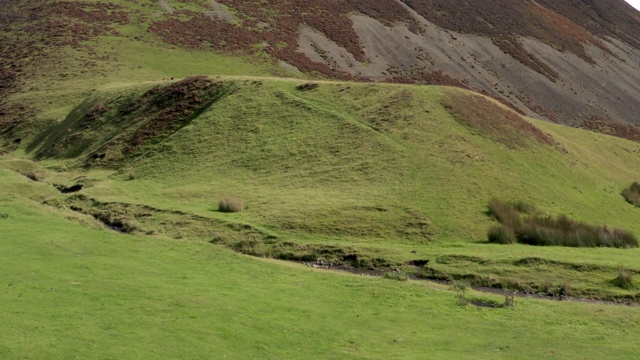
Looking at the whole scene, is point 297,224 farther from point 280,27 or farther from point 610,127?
point 610,127

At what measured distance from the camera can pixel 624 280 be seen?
1165 inches

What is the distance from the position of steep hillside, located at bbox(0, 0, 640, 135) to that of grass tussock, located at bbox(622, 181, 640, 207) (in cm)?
5090

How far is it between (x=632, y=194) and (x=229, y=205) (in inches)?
1254

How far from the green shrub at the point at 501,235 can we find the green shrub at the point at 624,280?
801cm

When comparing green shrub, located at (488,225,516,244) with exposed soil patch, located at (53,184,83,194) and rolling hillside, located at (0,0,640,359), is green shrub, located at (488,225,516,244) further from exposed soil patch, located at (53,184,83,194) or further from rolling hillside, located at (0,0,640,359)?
exposed soil patch, located at (53,184,83,194)

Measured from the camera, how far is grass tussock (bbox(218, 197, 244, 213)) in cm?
4100

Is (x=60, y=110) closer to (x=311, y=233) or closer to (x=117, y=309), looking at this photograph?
(x=311, y=233)

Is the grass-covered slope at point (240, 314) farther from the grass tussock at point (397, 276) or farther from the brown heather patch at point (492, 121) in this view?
the brown heather patch at point (492, 121)

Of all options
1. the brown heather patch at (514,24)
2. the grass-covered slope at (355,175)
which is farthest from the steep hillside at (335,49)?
the grass-covered slope at (355,175)

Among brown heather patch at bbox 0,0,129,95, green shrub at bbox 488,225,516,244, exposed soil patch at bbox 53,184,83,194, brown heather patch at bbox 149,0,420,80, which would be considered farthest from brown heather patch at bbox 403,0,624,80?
exposed soil patch at bbox 53,184,83,194

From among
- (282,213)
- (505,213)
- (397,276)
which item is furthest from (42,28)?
(397,276)

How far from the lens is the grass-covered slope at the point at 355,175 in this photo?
34.8 metres

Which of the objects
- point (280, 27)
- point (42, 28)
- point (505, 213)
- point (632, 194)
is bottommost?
point (42, 28)

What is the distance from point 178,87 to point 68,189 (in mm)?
19505
